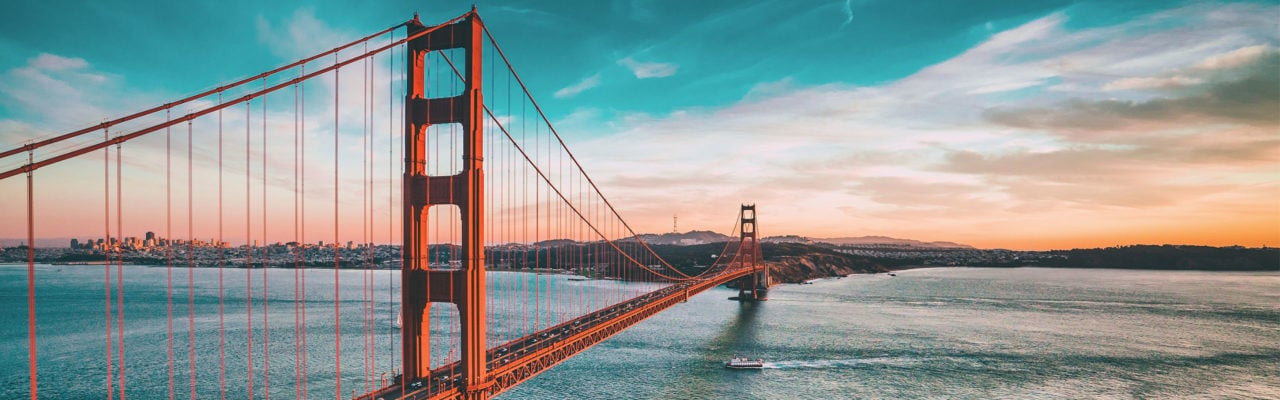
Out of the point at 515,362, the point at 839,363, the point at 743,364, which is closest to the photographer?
the point at 515,362

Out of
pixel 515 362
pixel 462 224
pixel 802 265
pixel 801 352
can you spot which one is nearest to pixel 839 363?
pixel 801 352

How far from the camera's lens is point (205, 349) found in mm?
55469

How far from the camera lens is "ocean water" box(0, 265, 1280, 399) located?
4238 centimetres

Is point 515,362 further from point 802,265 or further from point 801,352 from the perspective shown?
point 802,265

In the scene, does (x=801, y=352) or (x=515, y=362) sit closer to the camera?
(x=515, y=362)


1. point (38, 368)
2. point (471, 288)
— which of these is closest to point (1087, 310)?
point (471, 288)

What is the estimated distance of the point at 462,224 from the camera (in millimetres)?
20625

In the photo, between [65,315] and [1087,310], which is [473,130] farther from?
[1087,310]

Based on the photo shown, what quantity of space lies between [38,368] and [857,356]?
60.8m

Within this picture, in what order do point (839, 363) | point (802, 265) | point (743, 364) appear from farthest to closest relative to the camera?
1. point (802, 265)
2. point (839, 363)
3. point (743, 364)

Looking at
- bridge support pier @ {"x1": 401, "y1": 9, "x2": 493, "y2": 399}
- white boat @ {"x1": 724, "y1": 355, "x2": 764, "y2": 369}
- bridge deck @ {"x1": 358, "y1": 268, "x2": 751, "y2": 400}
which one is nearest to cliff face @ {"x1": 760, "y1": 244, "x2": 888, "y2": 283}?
white boat @ {"x1": 724, "y1": 355, "x2": 764, "y2": 369}

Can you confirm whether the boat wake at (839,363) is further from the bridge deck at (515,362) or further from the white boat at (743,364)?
the bridge deck at (515,362)

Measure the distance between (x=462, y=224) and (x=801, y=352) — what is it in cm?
4105

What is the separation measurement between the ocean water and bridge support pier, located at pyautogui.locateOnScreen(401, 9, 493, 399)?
1962 cm
